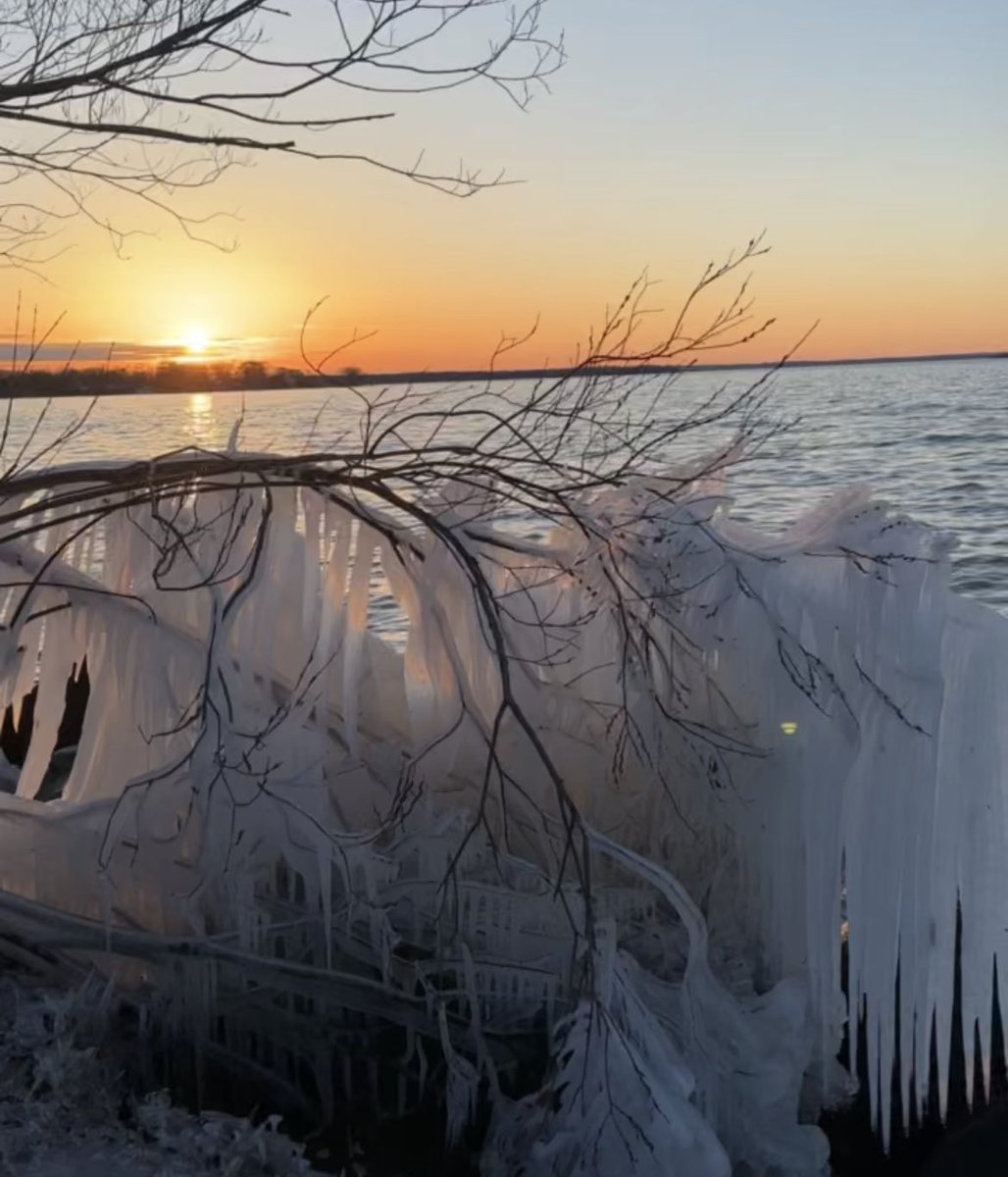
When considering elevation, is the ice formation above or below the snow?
above

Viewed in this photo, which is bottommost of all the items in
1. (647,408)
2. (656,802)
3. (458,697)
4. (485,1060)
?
(485,1060)

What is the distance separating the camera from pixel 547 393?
17.0ft

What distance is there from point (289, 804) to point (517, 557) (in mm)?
1756

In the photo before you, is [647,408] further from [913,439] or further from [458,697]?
[913,439]

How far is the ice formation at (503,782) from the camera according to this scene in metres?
5.70

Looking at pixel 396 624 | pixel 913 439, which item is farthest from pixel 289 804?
pixel 913 439

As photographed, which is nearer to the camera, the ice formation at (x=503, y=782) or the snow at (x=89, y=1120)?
the snow at (x=89, y=1120)

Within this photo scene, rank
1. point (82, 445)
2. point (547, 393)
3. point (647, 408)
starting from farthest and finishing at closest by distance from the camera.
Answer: point (82, 445), point (647, 408), point (547, 393)

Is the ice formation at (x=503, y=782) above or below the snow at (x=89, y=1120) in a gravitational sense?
above

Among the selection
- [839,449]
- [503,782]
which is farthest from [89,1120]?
[839,449]

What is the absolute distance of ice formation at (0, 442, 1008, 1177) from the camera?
570 centimetres

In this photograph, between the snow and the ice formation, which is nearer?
the snow

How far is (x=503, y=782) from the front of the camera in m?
5.59

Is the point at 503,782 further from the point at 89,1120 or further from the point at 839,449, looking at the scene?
the point at 839,449
